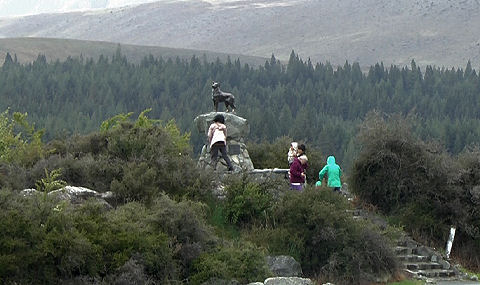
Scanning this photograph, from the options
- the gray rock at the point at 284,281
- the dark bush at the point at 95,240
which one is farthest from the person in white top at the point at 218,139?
the gray rock at the point at 284,281

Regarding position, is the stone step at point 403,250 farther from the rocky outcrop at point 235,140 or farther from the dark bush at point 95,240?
the dark bush at point 95,240

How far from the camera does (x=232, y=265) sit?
60.6 feet

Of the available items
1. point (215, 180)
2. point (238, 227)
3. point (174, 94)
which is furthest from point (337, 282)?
point (174, 94)

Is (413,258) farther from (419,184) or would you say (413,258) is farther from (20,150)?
(20,150)

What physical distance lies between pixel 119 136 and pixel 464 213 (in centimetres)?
991

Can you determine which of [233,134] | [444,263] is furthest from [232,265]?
[233,134]

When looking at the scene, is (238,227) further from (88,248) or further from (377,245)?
(88,248)

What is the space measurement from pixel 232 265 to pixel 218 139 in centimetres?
896

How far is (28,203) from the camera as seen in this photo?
57.7 ft

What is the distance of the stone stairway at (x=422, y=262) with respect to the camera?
23734mm

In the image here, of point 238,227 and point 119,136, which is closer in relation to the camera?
point 238,227

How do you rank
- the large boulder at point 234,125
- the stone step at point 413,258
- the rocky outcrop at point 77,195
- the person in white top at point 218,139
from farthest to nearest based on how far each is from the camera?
→ the large boulder at point 234,125 → the person in white top at point 218,139 → the stone step at point 413,258 → the rocky outcrop at point 77,195

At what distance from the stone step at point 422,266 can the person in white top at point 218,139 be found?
632 cm

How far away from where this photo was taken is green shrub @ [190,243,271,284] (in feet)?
59.4
